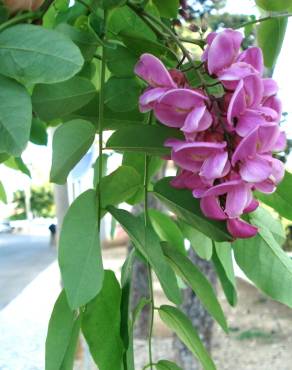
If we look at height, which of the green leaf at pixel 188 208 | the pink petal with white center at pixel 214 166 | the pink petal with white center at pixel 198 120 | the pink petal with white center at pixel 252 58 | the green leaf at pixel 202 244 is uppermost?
the pink petal with white center at pixel 252 58

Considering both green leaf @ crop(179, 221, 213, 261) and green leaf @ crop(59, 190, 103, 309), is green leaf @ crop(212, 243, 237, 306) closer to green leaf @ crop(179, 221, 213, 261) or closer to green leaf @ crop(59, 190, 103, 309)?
green leaf @ crop(179, 221, 213, 261)

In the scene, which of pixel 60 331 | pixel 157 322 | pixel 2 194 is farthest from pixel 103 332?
pixel 157 322

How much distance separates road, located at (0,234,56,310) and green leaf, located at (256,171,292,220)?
4319mm

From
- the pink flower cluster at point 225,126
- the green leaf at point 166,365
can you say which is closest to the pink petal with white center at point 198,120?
the pink flower cluster at point 225,126

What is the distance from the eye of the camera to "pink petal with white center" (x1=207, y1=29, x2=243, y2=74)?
0.38 meters

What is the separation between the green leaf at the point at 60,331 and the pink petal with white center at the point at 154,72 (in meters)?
0.15

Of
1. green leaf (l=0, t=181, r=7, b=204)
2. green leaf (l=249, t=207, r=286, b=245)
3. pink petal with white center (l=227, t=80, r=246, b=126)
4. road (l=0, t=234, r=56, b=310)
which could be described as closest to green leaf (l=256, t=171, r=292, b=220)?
green leaf (l=249, t=207, r=286, b=245)

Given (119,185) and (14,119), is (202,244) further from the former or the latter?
(14,119)

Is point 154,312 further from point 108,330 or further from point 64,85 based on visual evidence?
point 64,85

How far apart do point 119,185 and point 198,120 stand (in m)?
0.10

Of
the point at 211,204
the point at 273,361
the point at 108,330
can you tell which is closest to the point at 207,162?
→ the point at 211,204

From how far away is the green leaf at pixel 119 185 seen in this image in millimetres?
418

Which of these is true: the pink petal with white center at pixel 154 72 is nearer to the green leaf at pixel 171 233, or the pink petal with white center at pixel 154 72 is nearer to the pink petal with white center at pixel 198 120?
the pink petal with white center at pixel 198 120

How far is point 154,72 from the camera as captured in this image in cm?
37
